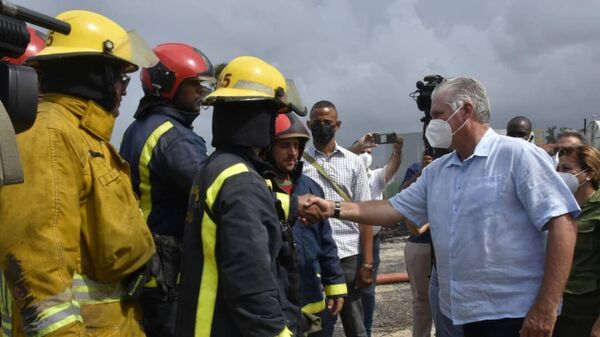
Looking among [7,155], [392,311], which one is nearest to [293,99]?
[7,155]

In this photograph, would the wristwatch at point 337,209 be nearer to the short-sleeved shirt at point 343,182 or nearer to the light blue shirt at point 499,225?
the light blue shirt at point 499,225

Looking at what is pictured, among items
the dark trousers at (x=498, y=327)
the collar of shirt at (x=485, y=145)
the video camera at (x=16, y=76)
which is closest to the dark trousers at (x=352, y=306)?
the dark trousers at (x=498, y=327)

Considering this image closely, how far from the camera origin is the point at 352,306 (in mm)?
5207

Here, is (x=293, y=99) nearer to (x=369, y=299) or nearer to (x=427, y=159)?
(x=427, y=159)

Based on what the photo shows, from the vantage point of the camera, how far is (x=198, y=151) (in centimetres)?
328

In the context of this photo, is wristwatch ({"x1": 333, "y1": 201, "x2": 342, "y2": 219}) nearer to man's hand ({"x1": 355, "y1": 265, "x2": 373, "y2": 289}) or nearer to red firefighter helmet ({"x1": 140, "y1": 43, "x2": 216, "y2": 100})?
red firefighter helmet ({"x1": 140, "y1": 43, "x2": 216, "y2": 100})

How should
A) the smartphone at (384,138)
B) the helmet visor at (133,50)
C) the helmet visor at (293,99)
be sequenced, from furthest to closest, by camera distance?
the smartphone at (384,138)
the helmet visor at (293,99)
the helmet visor at (133,50)

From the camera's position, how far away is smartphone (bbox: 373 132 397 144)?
698 cm

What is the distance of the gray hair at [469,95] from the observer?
11.1 feet

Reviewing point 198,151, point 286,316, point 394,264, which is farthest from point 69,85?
point 394,264

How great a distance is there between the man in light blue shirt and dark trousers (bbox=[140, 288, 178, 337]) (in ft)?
4.87

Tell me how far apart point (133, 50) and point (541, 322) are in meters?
2.34

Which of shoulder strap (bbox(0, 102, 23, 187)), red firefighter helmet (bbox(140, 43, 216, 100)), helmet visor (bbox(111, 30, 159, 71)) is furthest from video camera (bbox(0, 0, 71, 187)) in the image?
red firefighter helmet (bbox(140, 43, 216, 100))

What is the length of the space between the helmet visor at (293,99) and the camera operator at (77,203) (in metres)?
0.70
